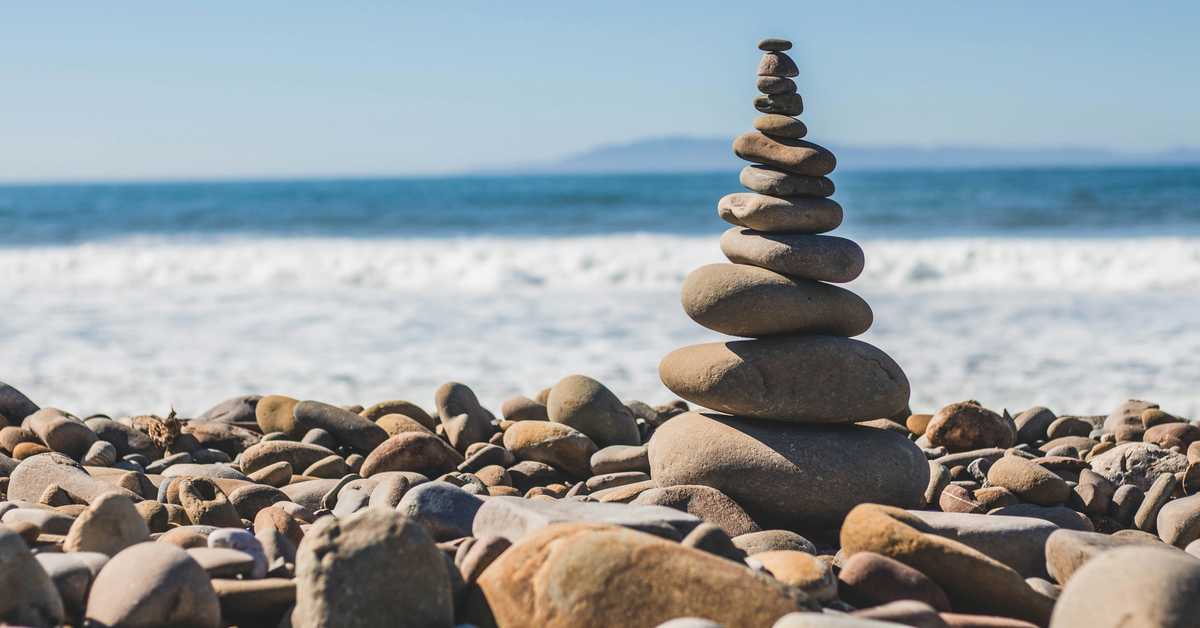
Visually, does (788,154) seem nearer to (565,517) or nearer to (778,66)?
Answer: (778,66)

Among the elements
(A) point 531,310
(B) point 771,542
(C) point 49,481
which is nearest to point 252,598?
(B) point 771,542

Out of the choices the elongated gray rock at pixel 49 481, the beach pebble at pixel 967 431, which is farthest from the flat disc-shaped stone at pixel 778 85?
the elongated gray rock at pixel 49 481

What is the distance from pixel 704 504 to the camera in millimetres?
4070

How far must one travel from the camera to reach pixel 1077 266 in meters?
16.0

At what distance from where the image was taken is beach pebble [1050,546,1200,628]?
242 centimetres

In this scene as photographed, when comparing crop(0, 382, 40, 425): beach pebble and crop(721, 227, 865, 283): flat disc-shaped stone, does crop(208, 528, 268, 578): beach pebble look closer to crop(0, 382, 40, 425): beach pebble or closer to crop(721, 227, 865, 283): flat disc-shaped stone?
crop(721, 227, 865, 283): flat disc-shaped stone

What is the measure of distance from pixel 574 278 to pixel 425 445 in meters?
11.2

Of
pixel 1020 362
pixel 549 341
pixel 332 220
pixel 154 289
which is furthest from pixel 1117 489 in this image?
pixel 332 220

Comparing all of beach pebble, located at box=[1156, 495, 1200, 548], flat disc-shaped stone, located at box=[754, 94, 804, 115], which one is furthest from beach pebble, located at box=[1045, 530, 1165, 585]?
flat disc-shaped stone, located at box=[754, 94, 804, 115]

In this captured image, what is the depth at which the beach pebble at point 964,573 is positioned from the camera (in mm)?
3152

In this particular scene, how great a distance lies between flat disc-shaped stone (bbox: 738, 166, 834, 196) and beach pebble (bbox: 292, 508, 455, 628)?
2.26m

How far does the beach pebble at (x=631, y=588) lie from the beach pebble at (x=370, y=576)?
0.24 m

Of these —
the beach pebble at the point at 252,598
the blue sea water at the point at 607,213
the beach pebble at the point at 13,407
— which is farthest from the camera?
the blue sea water at the point at 607,213

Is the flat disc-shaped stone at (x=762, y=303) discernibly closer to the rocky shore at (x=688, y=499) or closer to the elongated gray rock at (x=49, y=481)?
the rocky shore at (x=688, y=499)
